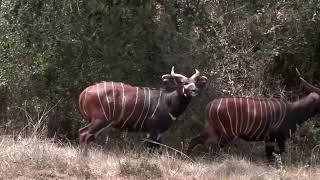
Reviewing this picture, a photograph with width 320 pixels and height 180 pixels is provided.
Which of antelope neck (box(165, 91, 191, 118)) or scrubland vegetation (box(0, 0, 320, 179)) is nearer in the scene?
antelope neck (box(165, 91, 191, 118))

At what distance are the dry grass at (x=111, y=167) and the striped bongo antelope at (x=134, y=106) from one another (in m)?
0.54

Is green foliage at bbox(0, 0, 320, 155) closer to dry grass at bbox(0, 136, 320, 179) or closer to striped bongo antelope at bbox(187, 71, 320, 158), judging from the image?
striped bongo antelope at bbox(187, 71, 320, 158)

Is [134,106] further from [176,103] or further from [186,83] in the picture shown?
[186,83]

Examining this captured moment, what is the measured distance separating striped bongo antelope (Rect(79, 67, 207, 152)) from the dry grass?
1.77 feet

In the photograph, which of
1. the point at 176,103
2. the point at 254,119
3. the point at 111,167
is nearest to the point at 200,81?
the point at 176,103

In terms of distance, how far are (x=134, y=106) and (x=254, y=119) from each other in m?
1.94

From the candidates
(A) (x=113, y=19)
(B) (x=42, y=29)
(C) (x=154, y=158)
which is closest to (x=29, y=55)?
A: (B) (x=42, y=29)

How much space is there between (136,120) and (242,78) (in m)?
2.93

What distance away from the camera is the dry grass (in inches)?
307

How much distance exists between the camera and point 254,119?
959 cm

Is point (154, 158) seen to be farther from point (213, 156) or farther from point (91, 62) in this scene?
point (91, 62)

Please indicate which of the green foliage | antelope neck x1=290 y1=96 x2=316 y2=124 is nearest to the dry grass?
antelope neck x1=290 y1=96 x2=316 y2=124

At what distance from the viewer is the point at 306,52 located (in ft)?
37.6

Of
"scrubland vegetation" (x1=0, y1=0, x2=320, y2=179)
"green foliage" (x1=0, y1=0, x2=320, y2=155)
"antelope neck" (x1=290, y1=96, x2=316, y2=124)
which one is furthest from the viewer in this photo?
"green foliage" (x1=0, y1=0, x2=320, y2=155)
